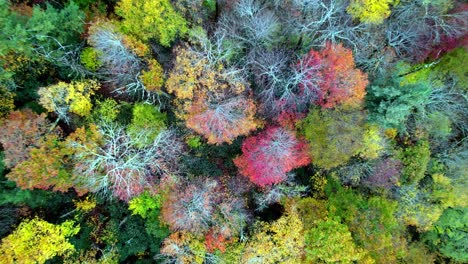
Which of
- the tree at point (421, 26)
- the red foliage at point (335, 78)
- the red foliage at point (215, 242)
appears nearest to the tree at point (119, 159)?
the red foliage at point (215, 242)

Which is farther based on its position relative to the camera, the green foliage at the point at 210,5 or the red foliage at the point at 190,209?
the green foliage at the point at 210,5

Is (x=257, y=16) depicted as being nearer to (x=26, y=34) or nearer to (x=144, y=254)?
(x=26, y=34)

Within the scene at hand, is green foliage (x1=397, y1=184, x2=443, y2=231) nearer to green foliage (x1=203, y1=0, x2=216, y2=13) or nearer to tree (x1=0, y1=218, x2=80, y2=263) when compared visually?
green foliage (x1=203, y1=0, x2=216, y2=13)

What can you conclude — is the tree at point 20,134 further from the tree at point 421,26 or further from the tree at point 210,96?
the tree at point 421,26

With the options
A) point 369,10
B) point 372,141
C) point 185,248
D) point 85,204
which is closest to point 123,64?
point 85,204

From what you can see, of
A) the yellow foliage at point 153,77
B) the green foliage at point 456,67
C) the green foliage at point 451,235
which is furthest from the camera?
the green foliage at point 451,235

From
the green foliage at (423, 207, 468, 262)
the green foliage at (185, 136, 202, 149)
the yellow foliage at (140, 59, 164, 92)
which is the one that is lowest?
the green foliage at (423, 207, 468, 262)

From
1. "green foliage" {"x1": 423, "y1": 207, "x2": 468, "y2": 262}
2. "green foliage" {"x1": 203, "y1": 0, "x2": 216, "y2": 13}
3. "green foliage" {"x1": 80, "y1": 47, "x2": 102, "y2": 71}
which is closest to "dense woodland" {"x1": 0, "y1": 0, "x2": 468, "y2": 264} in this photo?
"green foliage" {"x1": 80, "y1": 47, "x2": 102, "y2": 71}
